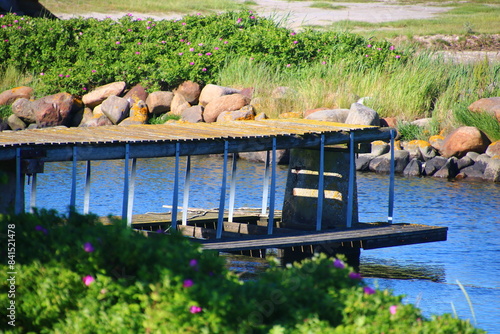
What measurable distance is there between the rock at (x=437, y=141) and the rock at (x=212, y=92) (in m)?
5.94

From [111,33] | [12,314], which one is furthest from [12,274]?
[111,33]

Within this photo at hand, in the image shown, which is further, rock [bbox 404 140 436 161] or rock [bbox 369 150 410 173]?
rock [bbox 404 140 436 161]

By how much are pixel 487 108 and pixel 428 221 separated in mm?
7429

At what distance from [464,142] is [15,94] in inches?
521

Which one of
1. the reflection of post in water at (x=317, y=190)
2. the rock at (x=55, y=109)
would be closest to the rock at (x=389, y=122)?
the rock at (x=55, y=109)

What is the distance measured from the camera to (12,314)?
475 cm

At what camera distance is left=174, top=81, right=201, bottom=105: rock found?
76.8 feet

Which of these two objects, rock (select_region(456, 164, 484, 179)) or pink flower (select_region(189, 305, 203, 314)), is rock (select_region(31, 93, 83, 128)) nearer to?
rock (select_region(456, 164, 484, 179))

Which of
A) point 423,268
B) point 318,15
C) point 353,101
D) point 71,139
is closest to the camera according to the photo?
point 71,139

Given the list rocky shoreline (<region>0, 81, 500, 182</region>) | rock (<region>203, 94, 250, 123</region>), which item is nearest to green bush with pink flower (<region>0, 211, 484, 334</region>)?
rocky shoreline (<region>0, 81, 500, 182</region>)

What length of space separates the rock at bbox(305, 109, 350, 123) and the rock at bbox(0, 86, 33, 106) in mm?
9148

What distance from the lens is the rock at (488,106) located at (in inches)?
767

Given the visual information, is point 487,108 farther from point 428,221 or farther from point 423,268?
point 423,268

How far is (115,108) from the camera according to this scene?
880 inches
